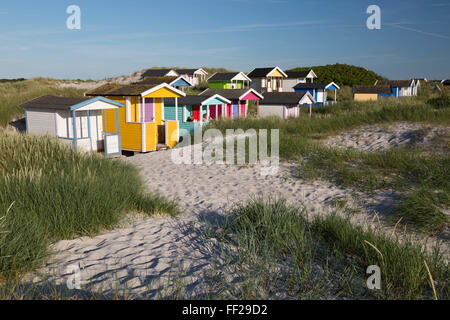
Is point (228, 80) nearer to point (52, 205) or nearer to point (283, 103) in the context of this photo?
point (283, 103)

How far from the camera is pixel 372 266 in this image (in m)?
4.62

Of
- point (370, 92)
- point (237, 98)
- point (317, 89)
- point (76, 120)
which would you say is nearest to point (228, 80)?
point (317, 89)

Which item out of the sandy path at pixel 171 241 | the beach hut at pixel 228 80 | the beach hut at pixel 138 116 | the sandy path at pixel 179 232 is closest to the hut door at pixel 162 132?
the beach hut at pixel 138 116

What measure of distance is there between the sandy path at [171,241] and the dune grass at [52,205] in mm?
276

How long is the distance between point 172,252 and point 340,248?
2.35 m

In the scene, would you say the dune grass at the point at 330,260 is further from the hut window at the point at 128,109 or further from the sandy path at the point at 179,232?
the hut window at the point at 128,109

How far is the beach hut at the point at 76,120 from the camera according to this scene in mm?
14266

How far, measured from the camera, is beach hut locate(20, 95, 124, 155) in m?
14.3

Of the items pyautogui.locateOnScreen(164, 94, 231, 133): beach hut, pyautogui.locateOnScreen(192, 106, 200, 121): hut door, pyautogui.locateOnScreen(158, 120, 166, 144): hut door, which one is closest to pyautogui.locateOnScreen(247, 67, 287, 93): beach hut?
pyautogui.locateOnScreen(164, 94, 231, 133): beach hut

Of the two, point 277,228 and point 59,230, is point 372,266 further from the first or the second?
point 59,230

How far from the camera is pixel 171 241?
19.5ft

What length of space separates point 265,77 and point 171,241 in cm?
4020

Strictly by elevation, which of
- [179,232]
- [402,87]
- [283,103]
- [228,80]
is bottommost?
[179,232]
